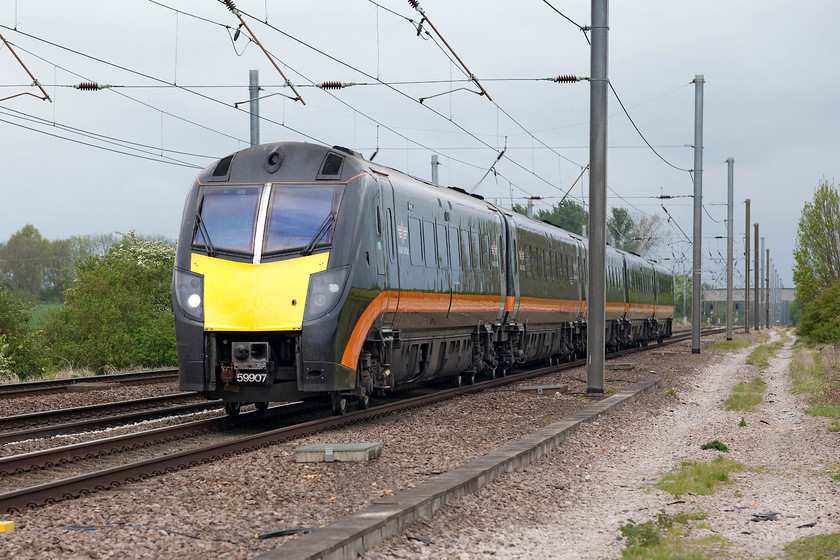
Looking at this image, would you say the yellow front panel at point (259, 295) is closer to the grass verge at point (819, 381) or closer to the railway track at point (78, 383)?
the railway track at point (78, 383)

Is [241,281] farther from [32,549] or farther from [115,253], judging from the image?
[115,253]

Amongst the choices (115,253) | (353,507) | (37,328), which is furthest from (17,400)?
(115,253)

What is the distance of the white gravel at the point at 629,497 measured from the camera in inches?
283

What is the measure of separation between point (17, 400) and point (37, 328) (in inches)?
800

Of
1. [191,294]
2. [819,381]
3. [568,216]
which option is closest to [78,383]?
[191,294]

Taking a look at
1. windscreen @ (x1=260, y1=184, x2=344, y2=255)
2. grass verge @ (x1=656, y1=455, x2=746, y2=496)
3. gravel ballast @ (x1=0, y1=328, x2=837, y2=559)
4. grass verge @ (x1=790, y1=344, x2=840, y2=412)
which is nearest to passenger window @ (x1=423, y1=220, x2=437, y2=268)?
gravel ballast @ (x1=0, y1=328, x2=837, y2=559)

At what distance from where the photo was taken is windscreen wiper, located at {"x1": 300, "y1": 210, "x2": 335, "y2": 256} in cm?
1330

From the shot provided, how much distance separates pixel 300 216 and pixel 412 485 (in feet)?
17.6

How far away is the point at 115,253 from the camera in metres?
50.5

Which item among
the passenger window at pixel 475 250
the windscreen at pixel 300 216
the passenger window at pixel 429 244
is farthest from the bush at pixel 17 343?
the windscreen at pixel 300 216

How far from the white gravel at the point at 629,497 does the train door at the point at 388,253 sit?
3.31 metres

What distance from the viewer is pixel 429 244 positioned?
1717 centimetres

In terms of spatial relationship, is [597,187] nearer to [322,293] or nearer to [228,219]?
[322,293]

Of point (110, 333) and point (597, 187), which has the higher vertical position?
point (597, 187)
